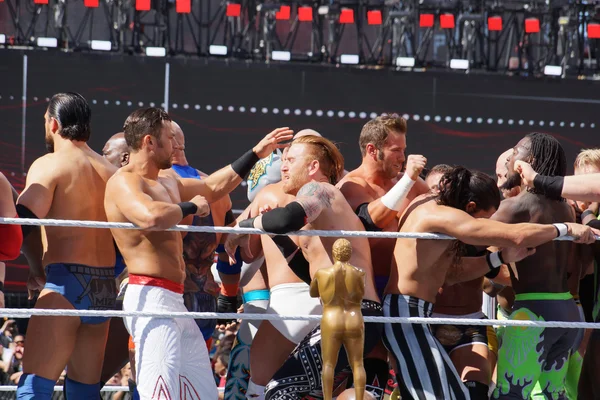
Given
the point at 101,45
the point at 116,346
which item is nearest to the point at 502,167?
the point at 116,346

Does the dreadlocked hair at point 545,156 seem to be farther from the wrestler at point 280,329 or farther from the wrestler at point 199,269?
the wrestler at point 199,269

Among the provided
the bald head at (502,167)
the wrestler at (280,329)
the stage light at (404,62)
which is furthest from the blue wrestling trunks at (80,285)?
the stage light at (404,62)

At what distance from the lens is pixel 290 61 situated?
30.9ft

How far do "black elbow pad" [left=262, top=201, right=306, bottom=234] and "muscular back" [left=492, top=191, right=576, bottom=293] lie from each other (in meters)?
Answer: 0.94

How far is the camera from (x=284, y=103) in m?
9.20

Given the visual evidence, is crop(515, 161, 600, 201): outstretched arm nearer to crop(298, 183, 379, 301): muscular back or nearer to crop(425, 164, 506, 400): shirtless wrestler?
crop(425, 164, 506, 400): shirtless wrestler

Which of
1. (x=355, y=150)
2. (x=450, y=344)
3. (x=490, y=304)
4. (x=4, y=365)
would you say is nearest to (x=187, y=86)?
(x=355, y=150)

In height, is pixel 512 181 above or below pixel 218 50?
below

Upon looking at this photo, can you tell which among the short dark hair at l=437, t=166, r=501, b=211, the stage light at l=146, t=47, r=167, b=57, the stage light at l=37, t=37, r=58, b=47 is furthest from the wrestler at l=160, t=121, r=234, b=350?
the stage light at l=37, t=37, r=58, b=47

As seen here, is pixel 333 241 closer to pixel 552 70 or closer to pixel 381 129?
pixel 381 129

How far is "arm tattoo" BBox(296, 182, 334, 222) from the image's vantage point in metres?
3.34

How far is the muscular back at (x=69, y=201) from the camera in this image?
3631 millimetres

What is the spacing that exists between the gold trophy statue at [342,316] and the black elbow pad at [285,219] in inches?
8.6

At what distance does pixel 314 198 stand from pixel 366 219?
42 cm
